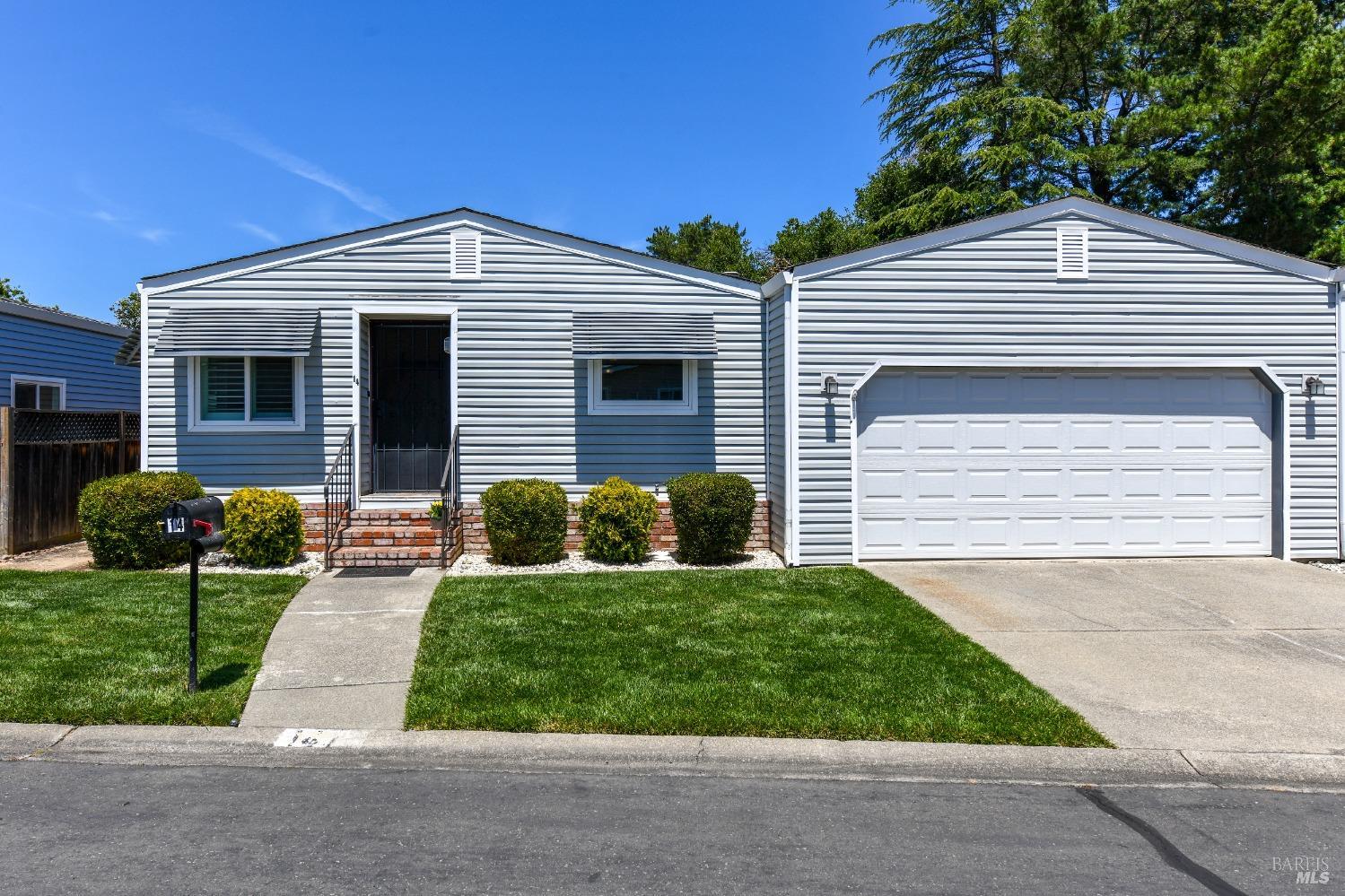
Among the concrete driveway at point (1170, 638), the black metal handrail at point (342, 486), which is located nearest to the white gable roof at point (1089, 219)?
the concrete driveway at point (1170, 638)

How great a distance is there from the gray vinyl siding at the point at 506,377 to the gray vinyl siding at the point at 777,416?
0.54 ft

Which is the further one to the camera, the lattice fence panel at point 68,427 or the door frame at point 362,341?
the door frame at point 362,341

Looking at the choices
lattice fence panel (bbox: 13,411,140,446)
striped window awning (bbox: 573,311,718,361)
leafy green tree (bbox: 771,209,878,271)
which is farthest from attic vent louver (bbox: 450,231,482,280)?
leafy green tree (bbox: 771,209,878,271)

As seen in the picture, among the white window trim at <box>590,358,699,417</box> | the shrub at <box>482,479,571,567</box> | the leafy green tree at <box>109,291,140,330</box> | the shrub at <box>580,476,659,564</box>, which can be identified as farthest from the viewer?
the leafy green tree at <box>109,291,140,330</box>

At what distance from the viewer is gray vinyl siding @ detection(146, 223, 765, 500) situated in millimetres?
10859

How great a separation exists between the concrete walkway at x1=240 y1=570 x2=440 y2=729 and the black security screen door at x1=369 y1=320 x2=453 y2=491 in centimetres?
257

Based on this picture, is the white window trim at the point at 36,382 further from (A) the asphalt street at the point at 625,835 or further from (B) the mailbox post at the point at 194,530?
(A) the asphalt street at the point at 625,835

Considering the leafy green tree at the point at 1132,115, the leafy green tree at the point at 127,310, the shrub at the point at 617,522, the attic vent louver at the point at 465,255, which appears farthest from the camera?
the leafy green tree at the point at 127,310

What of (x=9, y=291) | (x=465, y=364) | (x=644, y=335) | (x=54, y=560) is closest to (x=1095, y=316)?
(x=644, y=335)

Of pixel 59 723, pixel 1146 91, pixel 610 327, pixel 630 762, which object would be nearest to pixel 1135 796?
pixel 630 762

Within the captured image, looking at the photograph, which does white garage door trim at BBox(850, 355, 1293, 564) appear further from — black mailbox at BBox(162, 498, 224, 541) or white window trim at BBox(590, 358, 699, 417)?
black mailbox at BBox(162, 498, 224, 541)

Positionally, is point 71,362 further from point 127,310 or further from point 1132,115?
point 127,310

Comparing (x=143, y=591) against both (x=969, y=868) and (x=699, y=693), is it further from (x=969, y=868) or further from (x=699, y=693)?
(x=969, y=868)

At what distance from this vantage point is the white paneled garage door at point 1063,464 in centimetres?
1021
